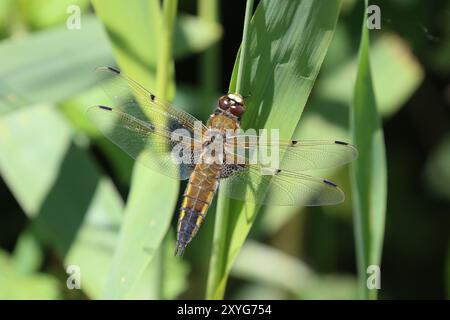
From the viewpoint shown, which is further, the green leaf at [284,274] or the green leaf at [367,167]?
the green leaf at [284,274]

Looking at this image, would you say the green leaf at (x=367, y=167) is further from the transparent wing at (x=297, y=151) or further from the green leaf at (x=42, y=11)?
the green leaf at (x=42, y=11)

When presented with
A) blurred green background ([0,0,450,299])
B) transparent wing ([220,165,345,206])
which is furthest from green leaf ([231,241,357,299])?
transparent wing ([220,165,345,206])

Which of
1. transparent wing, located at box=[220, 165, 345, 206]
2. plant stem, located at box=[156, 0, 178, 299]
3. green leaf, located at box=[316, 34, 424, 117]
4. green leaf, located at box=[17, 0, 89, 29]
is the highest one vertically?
green leaf, located at box=[17, 0, 89, 29]

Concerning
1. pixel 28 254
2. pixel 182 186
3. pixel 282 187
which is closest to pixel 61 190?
pixel 28 254

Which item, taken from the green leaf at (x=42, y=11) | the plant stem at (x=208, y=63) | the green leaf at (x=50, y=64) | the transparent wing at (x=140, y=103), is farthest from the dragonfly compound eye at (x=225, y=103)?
the green leaf at (x=42, y=11)

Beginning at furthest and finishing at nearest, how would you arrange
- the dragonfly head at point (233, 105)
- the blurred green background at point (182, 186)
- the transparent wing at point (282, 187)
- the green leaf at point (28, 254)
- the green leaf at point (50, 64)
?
the green leaf at point (28, 254)
the blurred green background at point (182, 186)
the green leaf at point (50, 64)
the transparent wing at point (282, 187)
the dragonfly head at point (233, 105)

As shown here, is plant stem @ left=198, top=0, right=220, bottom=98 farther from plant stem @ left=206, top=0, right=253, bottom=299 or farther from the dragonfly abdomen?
plant stem @ left=206, top=0, right=253, bottom=299
